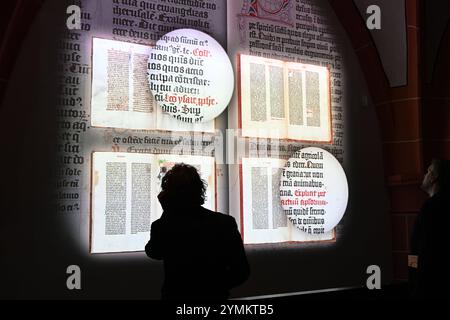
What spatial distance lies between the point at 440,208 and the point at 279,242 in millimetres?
2021

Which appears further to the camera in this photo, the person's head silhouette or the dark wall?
the dark wall

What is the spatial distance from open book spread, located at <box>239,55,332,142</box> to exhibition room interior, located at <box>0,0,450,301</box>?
1 centimetres

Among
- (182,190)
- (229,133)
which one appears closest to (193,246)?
(182,190)

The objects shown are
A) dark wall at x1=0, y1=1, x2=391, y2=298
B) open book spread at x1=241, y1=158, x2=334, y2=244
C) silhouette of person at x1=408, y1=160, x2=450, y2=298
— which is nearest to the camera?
silhouette of person at x1=408, y1=160, x2=450, y2=298

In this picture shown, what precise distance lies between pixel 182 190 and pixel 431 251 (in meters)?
1.02

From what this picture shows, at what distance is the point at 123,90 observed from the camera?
3.52 meters

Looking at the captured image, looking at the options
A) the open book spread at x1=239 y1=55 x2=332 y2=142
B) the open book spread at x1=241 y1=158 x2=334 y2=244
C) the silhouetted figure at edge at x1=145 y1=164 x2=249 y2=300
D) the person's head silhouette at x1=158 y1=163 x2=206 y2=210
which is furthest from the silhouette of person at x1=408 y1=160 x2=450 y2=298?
the open book spread at x1=239 y1=55 x2=332 y2=142

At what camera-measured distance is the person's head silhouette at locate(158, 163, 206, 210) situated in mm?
1903

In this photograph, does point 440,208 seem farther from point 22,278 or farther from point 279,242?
point 22,278

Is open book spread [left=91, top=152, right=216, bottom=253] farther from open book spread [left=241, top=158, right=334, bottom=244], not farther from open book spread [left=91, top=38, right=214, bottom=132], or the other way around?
open book spread [left=241, top=158, right=334, bottom=244]

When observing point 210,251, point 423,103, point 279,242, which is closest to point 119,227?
point 279,242

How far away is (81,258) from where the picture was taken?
10.8 ft

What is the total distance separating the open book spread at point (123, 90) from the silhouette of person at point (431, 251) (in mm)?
2001
